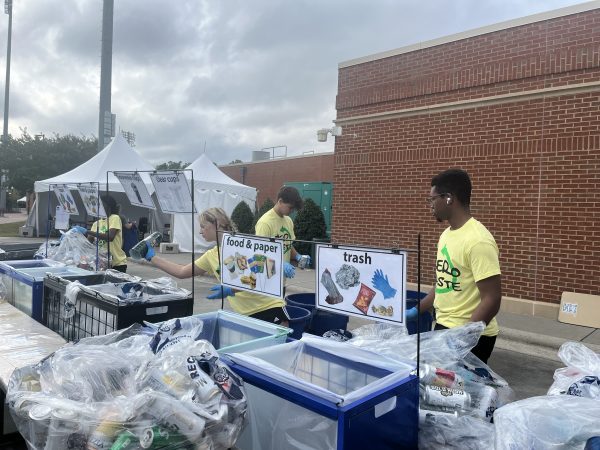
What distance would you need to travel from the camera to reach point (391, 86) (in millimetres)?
9062

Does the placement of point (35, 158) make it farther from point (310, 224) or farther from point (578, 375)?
point (578, 375)

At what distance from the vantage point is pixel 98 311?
2.50 m

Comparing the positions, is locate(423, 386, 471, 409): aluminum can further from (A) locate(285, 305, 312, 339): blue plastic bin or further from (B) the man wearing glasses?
(A) locate(285, 305, 312, 339): blue plastic bin

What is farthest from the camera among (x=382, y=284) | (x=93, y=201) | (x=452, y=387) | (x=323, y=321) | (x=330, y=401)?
(x=93, y=201)

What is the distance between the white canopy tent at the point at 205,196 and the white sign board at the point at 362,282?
1432 cm

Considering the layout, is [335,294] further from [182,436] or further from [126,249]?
[126,249]

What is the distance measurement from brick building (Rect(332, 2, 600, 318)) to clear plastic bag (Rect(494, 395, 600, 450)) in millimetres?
6387

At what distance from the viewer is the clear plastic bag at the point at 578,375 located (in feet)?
5.71

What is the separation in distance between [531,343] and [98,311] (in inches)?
225

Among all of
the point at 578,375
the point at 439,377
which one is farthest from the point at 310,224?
the point at 578,375

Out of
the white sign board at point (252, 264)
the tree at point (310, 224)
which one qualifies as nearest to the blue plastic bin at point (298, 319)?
the white sign board at point (252, 264)

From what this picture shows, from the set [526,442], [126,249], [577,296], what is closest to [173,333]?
[526,442]

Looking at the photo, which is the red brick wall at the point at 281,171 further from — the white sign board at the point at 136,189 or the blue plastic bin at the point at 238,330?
the blue plastic bin at the point at 238,330

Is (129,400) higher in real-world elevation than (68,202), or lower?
lower
